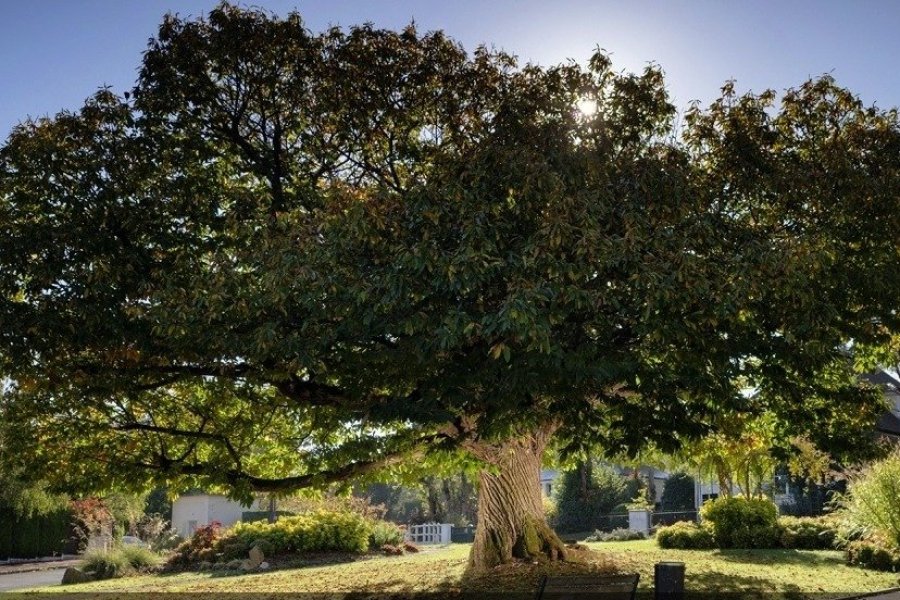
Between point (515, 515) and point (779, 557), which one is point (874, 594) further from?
point (779, 557)

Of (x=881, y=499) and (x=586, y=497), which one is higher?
(x=881, y=499)

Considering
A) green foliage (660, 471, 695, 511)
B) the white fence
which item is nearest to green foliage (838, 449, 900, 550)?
the white fence

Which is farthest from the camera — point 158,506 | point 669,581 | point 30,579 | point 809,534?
point 158,506

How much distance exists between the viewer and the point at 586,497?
4122 centimetres

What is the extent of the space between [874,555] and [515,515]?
7397mm

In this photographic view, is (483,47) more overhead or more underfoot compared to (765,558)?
more overhead

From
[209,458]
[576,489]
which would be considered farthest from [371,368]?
[576,489]

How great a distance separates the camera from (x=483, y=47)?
13.7m

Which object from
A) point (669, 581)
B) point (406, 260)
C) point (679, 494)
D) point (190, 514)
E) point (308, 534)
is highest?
point (406, 260)

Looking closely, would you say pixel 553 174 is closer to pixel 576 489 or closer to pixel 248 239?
pixel 248 239

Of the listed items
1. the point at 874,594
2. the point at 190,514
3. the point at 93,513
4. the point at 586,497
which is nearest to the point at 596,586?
the point at 874,594

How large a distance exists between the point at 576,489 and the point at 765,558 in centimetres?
2276

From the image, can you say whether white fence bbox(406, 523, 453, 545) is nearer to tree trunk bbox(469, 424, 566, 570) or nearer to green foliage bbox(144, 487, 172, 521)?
tree trunk bbox(469, 424, 566, 570)

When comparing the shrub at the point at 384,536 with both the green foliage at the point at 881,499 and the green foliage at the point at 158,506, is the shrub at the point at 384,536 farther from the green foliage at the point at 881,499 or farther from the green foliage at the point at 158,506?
the green foliage at the point at 158,506
